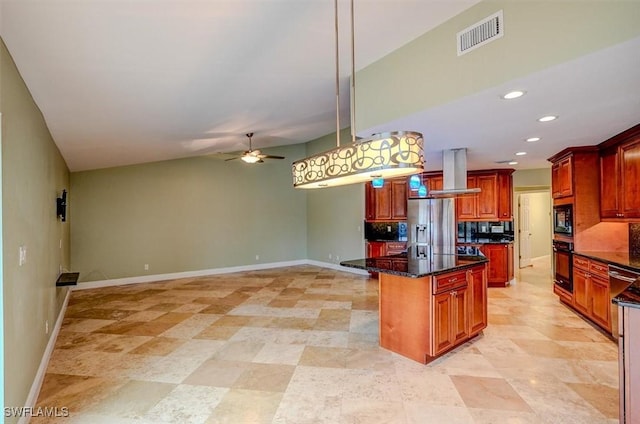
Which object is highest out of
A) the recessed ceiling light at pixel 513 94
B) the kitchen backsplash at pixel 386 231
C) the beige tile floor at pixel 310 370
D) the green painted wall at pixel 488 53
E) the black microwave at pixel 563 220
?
the green painted wall at pixel 488 53

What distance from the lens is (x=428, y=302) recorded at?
119 inches

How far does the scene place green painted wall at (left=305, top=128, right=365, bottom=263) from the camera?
7.66 metres

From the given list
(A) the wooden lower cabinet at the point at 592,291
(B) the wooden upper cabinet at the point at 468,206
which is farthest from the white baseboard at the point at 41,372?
(B) the wooden upper cabinet at the point at 468,206

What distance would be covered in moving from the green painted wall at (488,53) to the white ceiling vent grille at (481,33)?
0.11 ft

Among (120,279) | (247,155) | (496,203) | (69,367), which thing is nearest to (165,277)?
(120,279)

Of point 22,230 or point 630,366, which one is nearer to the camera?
point 630,366

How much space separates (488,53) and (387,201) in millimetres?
4952

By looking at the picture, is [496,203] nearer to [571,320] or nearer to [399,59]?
[571,320]

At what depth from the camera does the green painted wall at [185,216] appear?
6484 mm

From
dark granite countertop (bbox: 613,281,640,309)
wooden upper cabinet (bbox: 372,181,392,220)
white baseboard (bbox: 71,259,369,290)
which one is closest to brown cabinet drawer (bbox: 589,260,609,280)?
dark granite countertop (bbox: 613,281,640,309)

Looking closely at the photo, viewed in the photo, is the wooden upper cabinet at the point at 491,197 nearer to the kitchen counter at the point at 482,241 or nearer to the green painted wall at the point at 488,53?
the kitchen counter at the point at 482,241

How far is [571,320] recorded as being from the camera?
429 cm

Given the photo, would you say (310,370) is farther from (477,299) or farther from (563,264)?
(563,264)

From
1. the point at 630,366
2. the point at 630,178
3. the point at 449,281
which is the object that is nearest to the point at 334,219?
the point at 449,281
